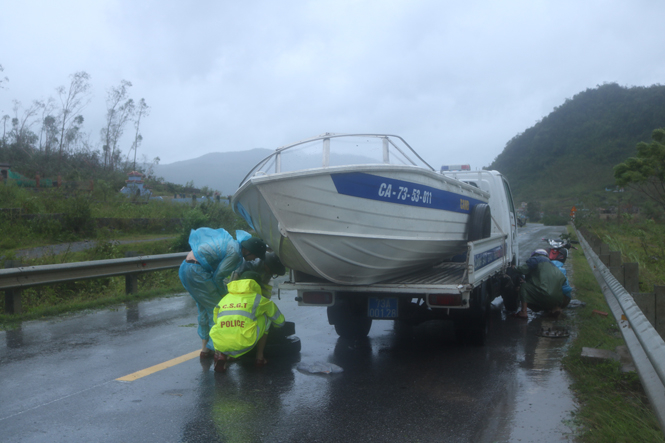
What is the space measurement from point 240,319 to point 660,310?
11.2 feet

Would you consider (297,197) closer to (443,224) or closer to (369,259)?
(369,259)

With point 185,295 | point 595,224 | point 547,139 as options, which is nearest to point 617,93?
point 547,139

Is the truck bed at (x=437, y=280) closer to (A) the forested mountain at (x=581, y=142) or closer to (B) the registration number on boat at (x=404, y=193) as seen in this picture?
(B) the registration number on boat at (x=404, y=193)

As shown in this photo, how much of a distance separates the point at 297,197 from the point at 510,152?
129 metres

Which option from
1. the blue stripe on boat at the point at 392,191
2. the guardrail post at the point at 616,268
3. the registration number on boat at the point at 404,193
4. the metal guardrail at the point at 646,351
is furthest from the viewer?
the guardrail post at the point at 616,268

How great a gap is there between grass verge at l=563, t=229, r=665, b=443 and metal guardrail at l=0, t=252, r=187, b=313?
22.4 ft

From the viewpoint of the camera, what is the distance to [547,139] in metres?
118

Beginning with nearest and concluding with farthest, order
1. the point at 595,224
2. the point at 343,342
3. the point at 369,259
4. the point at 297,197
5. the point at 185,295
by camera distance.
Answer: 1. the point at 297,197
2. the point at 369,259
3. the point at 343,342
4. the point at 185,295
5. the point at 595,224

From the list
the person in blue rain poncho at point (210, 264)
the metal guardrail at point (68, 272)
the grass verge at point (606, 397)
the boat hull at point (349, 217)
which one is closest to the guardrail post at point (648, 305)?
the grass verge at point (606, 397)

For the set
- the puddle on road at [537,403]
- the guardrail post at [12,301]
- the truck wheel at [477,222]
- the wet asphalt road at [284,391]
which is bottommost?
the puddle on road at [537,403]

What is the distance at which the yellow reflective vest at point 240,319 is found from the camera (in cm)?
482

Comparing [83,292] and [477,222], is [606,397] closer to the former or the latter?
[477,222]

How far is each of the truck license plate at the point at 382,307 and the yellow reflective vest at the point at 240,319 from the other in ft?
3.82

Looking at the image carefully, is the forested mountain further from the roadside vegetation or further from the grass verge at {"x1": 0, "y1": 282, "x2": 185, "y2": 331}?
the grass verge at {"x1": 0, "y1": 282, "x2": 185, "y2": 331}
